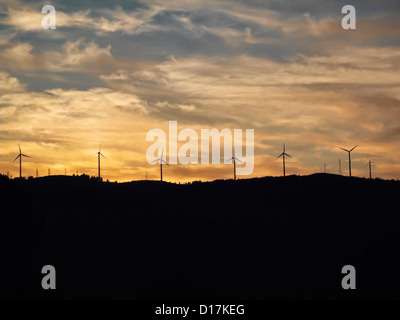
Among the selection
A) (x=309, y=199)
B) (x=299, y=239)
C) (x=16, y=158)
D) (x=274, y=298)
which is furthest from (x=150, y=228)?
(x=16, y=158)

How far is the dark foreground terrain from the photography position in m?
91.8

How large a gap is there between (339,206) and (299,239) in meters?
36.3

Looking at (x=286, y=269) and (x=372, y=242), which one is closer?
(x=286, y=269)

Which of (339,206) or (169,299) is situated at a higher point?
(339,206)

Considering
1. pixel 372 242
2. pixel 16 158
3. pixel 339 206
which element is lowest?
pixel 372 242

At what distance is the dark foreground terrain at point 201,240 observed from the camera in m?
91.8

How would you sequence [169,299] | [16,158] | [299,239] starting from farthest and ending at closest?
[16,158] < [299,239] < [169,299]

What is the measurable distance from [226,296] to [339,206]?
7258 cm

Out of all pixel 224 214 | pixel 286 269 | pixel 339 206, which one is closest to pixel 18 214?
pixel 286 269

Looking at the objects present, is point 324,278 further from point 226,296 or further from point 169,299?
point 169,299

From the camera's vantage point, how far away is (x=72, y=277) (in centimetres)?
9869

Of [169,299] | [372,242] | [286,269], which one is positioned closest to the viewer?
[169,299]

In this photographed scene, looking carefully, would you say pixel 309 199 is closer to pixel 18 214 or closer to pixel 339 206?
pixel 339 206

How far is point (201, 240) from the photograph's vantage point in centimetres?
11675
